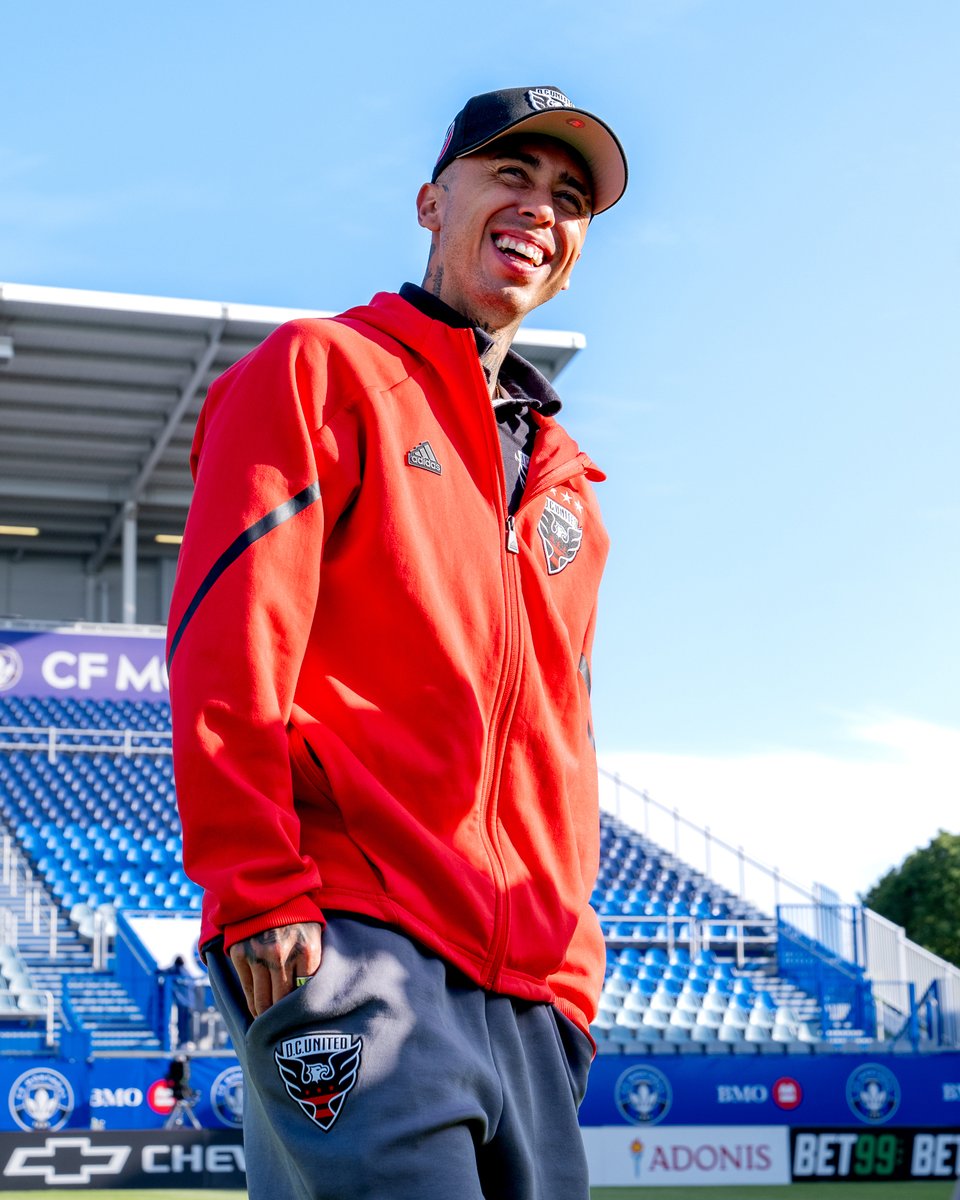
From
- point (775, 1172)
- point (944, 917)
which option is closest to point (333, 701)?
point (775, 1172)

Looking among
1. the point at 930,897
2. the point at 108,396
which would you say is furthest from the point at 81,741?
the point at 930,897

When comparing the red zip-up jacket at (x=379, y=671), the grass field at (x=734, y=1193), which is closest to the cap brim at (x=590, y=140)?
the red zip-up jacket at (x=379, y=671)

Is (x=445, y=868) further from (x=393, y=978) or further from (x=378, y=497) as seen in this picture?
(x=378, y=497)

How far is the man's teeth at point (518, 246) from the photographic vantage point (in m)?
2.61

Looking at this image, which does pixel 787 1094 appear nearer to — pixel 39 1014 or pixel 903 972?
pixel 903 972

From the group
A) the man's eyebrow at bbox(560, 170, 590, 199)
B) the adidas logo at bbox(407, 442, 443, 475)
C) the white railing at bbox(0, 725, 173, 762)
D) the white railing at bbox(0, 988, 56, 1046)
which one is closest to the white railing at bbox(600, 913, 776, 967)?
the white railing at bbox(0, 988, 56, 1046)

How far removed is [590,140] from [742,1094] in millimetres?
12898

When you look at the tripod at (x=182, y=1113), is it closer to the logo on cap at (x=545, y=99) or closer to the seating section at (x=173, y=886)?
the seating section at (x=173, y=886)

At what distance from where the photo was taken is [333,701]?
7.37 feet

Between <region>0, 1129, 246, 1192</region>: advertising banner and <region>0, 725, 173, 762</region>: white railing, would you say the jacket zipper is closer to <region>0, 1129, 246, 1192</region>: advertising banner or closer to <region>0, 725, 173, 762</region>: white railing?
<region>0, 1129, 246, 1192</region>: advertising banner

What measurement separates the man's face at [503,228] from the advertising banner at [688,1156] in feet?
39.4

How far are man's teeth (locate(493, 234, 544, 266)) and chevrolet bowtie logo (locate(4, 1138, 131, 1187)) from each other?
10639mm

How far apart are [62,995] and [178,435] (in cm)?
1058

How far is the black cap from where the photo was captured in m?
2.60
